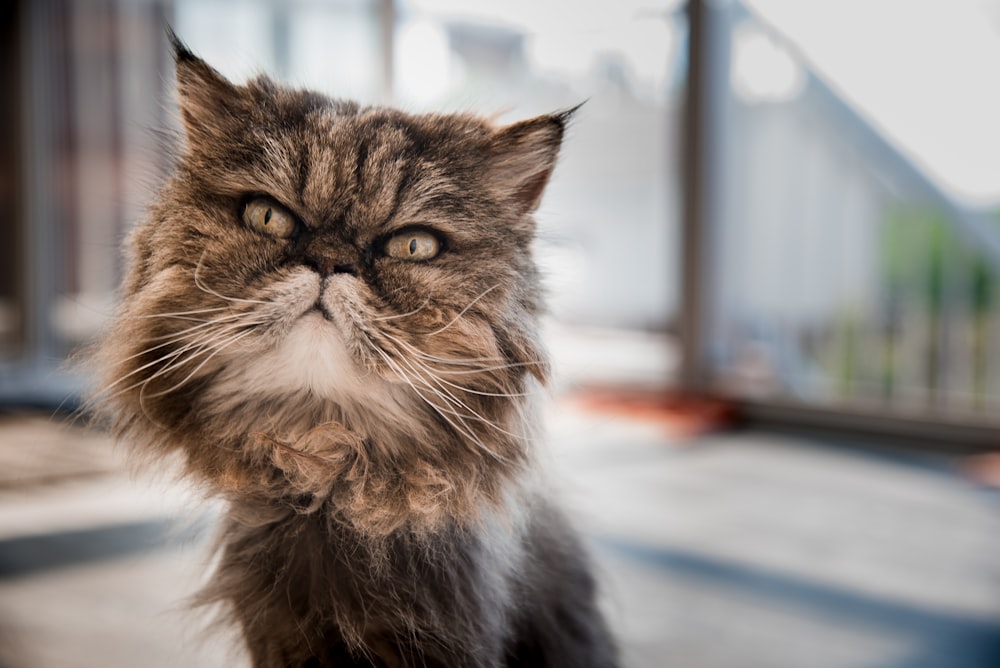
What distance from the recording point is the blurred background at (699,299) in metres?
1.64

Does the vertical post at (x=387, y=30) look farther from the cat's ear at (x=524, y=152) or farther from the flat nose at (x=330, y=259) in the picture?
the flat nose at (x=330, y=259)

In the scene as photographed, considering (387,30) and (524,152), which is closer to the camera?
(524,152)

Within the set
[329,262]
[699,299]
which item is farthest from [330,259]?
[699,299]

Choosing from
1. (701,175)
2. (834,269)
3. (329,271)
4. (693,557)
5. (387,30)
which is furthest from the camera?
(387,30)

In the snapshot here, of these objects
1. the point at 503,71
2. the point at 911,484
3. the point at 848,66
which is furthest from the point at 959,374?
the point at 503,71

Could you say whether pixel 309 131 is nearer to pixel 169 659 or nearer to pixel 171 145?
pixel 171 145

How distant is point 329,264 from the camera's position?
2.39 ft

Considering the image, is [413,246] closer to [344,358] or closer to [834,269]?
[344,358]

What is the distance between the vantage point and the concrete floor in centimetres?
135

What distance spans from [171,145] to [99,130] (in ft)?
16.8

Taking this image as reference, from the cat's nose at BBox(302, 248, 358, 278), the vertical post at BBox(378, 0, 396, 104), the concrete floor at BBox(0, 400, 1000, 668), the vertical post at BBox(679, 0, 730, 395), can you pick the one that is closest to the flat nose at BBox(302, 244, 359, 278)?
the cat's nose at BBox(302, 248, 358, 278)

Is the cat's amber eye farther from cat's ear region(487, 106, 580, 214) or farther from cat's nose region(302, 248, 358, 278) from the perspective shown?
cat's ear region(487, 106, 580, 214)

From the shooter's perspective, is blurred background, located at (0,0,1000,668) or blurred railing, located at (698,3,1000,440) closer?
blurred background, located at (0,0,1000,668)

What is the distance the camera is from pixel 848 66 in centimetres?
347
